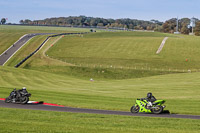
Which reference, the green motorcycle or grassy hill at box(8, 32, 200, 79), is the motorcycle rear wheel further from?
grassy hill at box(8, 32, 200, 79)

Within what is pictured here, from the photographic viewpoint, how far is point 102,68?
8119 cm

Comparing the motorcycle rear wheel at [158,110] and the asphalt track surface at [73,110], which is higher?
the motorcycle rear wheel at [158,110]

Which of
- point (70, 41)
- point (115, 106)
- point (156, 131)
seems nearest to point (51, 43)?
point (70, 41)

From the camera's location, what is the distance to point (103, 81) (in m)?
Result: 64.4

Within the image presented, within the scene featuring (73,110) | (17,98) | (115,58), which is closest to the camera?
(73,110)

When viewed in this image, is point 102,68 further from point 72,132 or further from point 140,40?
point 72,132

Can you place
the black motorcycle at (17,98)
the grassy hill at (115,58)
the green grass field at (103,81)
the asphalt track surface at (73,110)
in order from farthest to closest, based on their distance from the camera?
the grassy hill at (115,58), the black motorcycle at (17,98), the asphalt track surface at (73,110), the green grass field at (103,81)

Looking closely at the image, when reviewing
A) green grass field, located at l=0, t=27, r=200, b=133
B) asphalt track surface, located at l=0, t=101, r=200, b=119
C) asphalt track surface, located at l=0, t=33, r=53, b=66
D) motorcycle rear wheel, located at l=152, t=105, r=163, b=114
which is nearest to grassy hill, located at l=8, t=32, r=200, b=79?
green grass field, located at l=0, t=27, r=200, b=133

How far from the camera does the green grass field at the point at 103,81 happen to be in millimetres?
19609

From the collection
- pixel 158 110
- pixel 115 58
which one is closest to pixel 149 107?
pixel 158 110

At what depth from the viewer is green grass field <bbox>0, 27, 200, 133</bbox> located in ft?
64.3

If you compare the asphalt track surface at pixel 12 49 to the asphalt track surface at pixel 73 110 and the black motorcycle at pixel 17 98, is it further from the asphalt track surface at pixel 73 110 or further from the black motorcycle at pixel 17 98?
the asphalt track surface at pixel 73 110

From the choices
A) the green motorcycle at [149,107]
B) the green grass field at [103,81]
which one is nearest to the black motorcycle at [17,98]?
the green grass field at [103,81]

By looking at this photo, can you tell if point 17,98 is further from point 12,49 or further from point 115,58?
point 12,49
